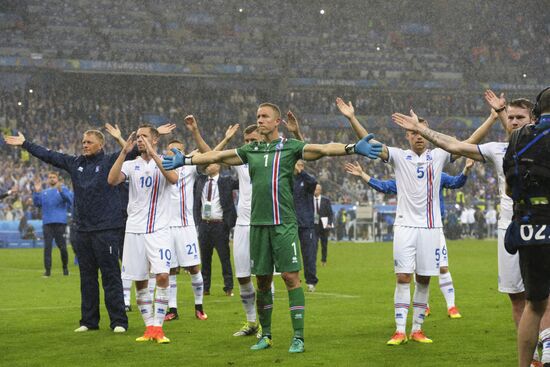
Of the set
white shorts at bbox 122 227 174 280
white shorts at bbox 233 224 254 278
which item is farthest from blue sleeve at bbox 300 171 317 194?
white shorts at bbox 122 227 174 280

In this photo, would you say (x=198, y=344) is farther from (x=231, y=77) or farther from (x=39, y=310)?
(x=231, y=77)

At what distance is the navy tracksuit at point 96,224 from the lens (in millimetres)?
11555

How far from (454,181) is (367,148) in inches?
111

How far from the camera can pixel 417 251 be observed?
10.3 metres

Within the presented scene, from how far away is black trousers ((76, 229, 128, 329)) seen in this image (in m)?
11.6

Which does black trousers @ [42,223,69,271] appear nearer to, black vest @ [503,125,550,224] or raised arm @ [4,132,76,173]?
raised arm @ [4,132,76,173]

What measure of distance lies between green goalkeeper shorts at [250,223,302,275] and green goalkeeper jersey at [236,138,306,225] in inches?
3.4

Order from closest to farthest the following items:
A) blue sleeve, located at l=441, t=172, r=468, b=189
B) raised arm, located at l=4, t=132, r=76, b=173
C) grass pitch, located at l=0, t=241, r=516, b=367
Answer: grass pitch, located at l=0, t=241, r=516, b=367 < blue sleeve, located at l=441, t=172, r=468, b=189 < raised arm, located at l=4, t=132, r=76, b=173

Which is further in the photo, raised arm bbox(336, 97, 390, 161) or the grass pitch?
raised arm bbox(336, 97, 390, 161)

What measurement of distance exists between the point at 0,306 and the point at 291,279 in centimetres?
757

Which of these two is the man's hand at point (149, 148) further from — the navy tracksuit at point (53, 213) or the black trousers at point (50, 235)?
the black trousers at point (50, 235)

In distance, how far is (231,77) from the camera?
56031 mm

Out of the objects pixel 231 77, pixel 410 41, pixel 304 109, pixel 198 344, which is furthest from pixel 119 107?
pixel 198 344

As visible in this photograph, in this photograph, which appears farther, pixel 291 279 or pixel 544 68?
pixel 544 68
